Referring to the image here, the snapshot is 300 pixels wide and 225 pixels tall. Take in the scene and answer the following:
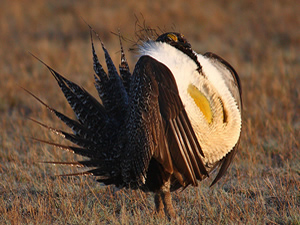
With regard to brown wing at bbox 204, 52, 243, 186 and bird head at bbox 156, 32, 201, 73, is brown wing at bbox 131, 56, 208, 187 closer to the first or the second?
bird head at bbox 156, 32, 201, 73

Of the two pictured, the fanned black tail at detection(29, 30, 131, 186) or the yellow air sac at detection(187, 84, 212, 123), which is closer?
the yellow air sac at detection(187, 84, 212, 123)

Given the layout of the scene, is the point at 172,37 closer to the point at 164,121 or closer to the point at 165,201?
the point at 164,121

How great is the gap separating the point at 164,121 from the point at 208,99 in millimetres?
311

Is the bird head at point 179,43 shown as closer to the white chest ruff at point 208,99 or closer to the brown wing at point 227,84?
the white chest ruff at point 208,99

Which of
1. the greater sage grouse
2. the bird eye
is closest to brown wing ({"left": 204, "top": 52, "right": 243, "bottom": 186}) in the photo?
the greater sage grouse

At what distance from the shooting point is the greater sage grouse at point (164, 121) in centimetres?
217

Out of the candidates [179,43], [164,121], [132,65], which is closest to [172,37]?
[179,43]

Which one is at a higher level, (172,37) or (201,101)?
(172,37)

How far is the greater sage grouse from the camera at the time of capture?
7.11 feet

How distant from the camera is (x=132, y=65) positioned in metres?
6.84

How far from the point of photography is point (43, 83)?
6184 mm

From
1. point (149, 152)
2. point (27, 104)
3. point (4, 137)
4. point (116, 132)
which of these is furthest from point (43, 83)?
point (149, 152)

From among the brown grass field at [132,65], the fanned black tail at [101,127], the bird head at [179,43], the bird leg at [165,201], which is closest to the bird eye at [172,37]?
the bird head at [179,43]

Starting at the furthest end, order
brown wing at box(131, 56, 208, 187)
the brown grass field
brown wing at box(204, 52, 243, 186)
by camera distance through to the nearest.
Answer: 1. the brown grass field
2. brown wing at box(204, 52, 243, 186)
3. brown wing at box(131, 56, 208, 187)
